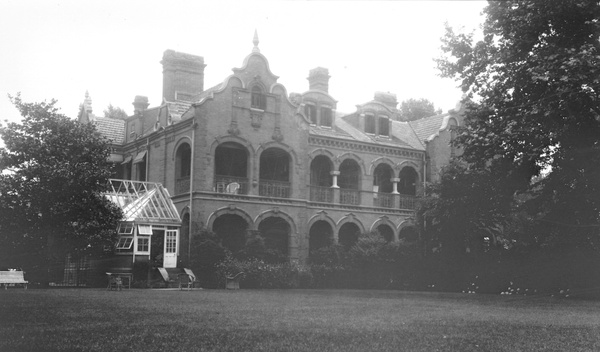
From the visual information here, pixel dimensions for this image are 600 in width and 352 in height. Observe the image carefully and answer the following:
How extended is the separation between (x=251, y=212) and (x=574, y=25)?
18.0m

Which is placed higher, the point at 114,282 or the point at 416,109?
the point at 416,109

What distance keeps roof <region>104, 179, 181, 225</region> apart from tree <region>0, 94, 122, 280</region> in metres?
2.82

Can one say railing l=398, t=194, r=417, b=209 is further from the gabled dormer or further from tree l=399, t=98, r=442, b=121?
tree l=399, t=98, r=442, b=121

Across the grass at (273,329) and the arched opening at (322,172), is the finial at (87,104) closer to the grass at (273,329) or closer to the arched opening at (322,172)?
the arched opening at (322,172)

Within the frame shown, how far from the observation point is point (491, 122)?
26234 millimetres

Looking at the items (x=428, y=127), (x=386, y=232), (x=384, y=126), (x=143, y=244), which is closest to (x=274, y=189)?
(x=143, y=244)

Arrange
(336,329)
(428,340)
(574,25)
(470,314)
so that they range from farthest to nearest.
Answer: (574,25) < (470,314) < (336,329) < (428,340)

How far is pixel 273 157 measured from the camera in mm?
39281

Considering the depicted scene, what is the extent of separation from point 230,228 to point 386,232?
35.7ft

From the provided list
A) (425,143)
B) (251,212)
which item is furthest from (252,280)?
(425,143)

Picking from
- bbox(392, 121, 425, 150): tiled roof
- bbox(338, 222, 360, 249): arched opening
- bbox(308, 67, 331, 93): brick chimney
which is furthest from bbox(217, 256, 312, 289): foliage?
bbox(308, 67, 331, 93): brick chimney

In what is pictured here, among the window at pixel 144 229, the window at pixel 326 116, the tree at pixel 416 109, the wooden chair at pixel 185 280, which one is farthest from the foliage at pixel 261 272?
the tree at pixel 416 109

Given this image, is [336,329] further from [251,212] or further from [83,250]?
[251,212]

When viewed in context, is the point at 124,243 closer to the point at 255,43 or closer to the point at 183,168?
the point at 183,168
